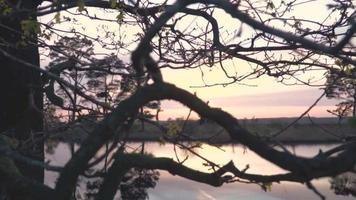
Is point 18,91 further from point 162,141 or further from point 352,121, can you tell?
point 352,121

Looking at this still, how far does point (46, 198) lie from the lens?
2496 millimetres

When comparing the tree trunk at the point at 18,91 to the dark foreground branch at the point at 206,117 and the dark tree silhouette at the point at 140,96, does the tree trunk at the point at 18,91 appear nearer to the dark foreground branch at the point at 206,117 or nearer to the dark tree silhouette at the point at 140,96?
the dark tree silhouette at the point at 140,96

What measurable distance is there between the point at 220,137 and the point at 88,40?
10.6 feet

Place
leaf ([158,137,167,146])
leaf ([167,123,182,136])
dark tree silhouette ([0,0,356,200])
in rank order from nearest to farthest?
dark tree silhouette ([0,0,356,200]), leaf ([158,137,167,146]), leaf ([167,123,182,136])

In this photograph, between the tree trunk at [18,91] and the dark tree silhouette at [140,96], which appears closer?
the dark tree silhouette at [140,96]

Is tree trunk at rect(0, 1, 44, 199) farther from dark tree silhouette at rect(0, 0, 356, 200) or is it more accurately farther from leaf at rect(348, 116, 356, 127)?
leaf at rect(348, 116, 356, 127)

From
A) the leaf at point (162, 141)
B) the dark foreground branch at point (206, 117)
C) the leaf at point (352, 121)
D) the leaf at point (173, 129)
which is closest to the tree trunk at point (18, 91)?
the leaf at point (173, 129)

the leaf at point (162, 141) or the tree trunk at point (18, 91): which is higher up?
the tree trunk at point (18, 91)

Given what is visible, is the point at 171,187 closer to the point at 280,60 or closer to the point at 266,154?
Answer: the point at 280,60

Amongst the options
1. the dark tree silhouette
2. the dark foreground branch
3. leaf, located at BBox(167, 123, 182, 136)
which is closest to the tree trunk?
the dark tree silhouette

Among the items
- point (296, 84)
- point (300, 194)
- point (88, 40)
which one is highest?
point (88, 40)

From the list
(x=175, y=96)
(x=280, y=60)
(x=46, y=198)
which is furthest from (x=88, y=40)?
(x=175, y=96)

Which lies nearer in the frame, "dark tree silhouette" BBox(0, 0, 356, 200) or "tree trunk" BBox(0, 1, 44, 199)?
"dark tree silhouette" BBox(0, 0, 356, 200)

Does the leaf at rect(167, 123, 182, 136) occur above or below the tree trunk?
below
